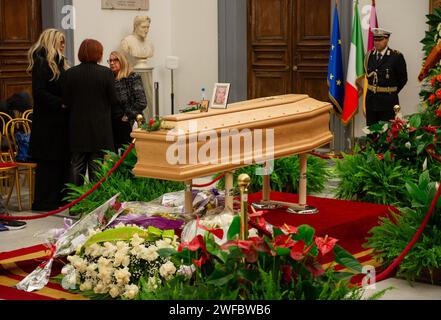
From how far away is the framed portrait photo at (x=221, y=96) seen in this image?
7.58 meters

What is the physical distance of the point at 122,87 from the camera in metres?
10.4

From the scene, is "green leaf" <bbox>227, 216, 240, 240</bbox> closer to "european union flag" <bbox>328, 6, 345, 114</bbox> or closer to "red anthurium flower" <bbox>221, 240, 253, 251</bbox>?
"red anthurium flower" <bbox>221, 240, 253, 251</bbox>

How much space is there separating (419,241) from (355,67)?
6.52m

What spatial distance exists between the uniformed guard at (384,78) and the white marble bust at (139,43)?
3.87 meters

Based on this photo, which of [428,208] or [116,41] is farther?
[116,41]

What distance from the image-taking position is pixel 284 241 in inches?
187

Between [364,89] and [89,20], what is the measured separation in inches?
172

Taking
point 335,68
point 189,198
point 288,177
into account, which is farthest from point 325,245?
point 335,68

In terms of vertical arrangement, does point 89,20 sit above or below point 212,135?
above

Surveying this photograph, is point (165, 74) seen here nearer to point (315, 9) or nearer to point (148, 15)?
point (148, 15)

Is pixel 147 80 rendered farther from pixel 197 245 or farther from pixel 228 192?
pixel 197 245

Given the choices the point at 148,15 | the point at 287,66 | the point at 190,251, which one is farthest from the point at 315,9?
the point at 190,251

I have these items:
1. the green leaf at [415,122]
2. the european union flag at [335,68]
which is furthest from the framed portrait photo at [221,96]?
the european union flag at [335,68]

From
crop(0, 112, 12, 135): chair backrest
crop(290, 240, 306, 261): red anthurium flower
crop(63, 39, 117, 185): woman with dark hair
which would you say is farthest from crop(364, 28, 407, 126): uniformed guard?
crop(290, 240, 306, 261): red anthurium flower
